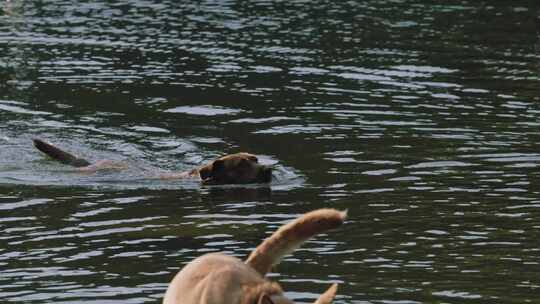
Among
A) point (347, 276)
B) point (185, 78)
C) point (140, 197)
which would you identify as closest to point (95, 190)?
point (140, 197)

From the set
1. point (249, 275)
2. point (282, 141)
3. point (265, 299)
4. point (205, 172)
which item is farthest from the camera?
point (282, 141)

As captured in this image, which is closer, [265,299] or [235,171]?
[265,299]

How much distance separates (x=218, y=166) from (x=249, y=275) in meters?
8.52

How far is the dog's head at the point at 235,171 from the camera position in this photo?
51.2 ft

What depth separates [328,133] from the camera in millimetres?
18141

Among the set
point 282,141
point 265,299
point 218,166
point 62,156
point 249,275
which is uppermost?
point 265,299

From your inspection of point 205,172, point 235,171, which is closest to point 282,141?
point 235,171

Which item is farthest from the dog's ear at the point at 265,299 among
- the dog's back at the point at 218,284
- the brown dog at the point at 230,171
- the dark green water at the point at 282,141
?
the brown dog at the point at 230,171

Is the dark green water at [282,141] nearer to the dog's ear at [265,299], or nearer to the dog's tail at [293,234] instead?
the dog's tail at [293,234]

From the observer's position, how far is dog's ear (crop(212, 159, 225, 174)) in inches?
617

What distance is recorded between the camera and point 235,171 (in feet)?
51.9

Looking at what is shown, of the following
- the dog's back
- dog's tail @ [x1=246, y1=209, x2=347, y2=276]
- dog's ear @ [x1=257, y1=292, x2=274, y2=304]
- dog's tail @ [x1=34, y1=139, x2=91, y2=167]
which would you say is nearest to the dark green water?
dog's tail @ [x1=34, y1=139, x2=91, y2=167]

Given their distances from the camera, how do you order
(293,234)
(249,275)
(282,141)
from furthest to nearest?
(282,141) < (293,234) < (249,275)

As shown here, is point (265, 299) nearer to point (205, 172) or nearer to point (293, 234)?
point (293, 234)
